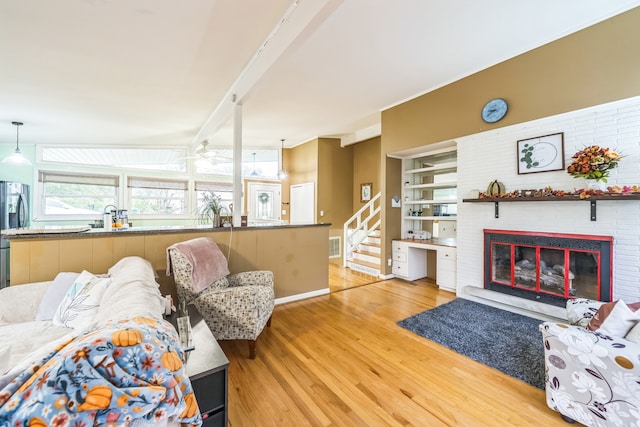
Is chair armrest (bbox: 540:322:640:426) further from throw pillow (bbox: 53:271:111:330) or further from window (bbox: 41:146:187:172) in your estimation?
window (bbox: 41:146:187:172)

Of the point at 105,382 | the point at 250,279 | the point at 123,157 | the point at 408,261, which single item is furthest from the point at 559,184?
the point at 123,157

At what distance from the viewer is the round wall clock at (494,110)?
3355 millimetres

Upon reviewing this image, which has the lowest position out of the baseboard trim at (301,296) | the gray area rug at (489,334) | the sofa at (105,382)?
the gray area rug at (489,334)

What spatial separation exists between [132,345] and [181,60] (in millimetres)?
3029

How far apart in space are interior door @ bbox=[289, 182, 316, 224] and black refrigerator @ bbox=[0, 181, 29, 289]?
17.8 ft

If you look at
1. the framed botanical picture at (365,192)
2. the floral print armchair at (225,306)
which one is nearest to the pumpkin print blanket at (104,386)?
the floral print armchair at (225,306)

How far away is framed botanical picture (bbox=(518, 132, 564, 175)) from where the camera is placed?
2.94m

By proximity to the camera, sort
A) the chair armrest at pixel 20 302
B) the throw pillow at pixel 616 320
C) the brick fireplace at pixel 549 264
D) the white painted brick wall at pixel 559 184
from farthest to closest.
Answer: the brick fireplace at pixel 549 264
the white painted brick wall at pixel 559 184
the chair armrest at pixel 20 302
the throw pillow at pixel 616 320

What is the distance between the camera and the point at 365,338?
260 centimetres

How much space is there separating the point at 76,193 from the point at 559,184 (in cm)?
835

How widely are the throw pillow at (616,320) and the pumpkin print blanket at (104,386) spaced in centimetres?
221

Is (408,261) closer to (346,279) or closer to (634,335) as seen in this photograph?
(346,279)

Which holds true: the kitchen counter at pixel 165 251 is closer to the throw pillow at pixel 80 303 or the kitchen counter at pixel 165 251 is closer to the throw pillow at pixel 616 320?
the throw pillow at pixel 80 303

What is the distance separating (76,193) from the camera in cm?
551
